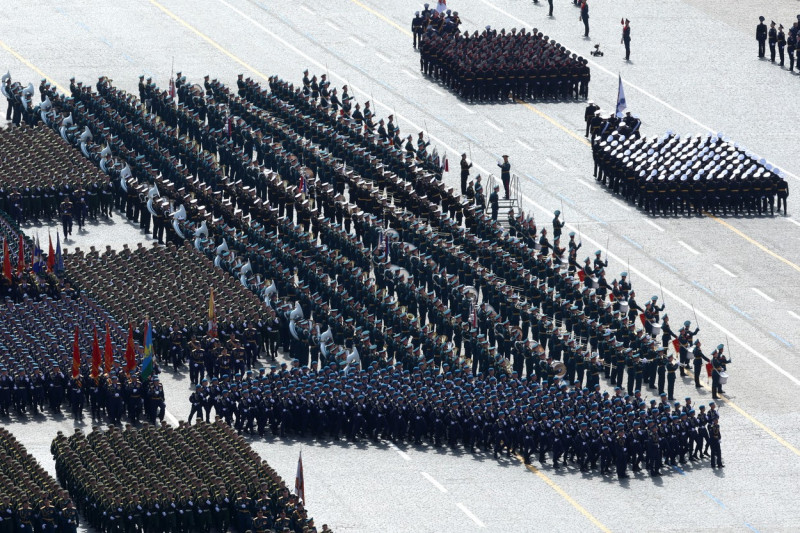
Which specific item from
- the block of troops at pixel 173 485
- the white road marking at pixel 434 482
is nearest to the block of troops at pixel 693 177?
the white road marking at pixel 434 482

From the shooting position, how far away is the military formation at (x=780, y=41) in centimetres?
9644

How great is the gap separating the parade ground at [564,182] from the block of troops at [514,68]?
607mm

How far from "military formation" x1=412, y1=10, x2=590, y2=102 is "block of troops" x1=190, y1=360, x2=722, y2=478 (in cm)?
3006

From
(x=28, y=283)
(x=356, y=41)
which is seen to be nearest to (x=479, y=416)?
(x=28, y=283)

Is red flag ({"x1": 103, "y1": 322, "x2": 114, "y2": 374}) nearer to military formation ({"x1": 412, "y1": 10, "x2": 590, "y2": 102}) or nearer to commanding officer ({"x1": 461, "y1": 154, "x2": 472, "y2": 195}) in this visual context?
commanding officer ({"x1": 461, "y1": 154, "x2": 472, "y2": 195})

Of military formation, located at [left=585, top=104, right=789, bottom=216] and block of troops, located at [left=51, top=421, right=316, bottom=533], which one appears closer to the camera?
block of troops, located at [left=51, top=421, right=316, bottom=533]

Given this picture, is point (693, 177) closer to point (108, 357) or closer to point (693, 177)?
point (693, 177)

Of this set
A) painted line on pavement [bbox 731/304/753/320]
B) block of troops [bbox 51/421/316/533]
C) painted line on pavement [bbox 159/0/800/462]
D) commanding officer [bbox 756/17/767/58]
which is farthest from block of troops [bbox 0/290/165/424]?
commanding officer [bbox 756/17/767/58]

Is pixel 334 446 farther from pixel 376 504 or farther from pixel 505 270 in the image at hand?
pixel 505 270

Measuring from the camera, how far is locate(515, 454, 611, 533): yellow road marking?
57.7 m

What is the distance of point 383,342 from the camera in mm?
67375

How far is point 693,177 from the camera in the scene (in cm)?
8069

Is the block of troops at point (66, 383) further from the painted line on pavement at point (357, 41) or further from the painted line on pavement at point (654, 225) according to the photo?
the painted line on pavement at point (357, 41)

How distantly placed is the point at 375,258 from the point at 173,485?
755 inches
